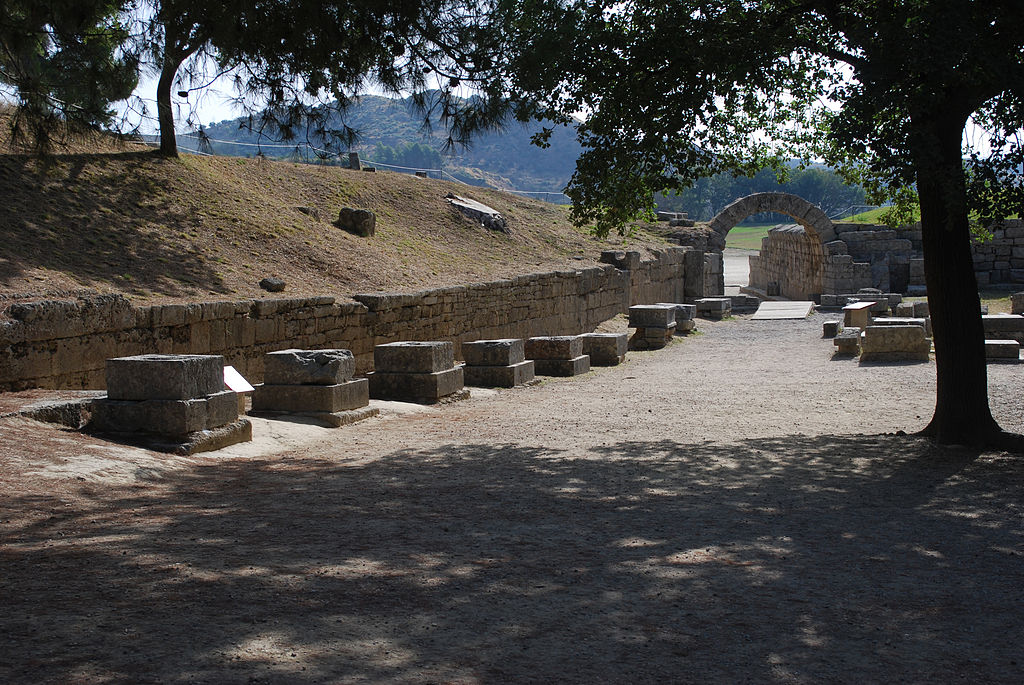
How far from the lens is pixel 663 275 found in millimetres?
27219

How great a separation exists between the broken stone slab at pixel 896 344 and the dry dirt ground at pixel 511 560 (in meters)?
7.43

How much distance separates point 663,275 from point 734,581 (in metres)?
23.0

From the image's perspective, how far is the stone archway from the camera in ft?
103

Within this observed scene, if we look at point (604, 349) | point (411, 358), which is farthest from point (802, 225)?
point (411, 358)

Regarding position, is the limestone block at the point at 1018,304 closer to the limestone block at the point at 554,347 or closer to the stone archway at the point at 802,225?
the stone archway at the point at 802,225

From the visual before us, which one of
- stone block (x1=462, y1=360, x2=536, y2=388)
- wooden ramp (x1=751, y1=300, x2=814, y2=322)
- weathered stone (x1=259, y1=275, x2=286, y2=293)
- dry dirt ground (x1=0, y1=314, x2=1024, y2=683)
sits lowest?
dry dirt ground (x1=0, y1=314, x2=1024, y2=683)

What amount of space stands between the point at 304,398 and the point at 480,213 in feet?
42.8

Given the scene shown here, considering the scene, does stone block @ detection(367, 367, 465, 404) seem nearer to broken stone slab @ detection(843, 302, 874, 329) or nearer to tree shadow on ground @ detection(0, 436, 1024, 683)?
tree shadow on ground @ detection(0, 436, 1024, 683)

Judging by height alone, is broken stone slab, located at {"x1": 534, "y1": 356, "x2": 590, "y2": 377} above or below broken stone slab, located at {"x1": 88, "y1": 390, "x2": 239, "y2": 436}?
below

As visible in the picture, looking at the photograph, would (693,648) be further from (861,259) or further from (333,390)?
(861,259)

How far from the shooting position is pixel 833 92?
7.55 meters

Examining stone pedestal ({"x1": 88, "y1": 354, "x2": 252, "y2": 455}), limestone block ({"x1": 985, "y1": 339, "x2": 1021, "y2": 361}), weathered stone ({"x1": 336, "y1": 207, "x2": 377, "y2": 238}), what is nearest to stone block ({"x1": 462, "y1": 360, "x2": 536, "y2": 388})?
weathered stone ({"x1": 336, "y1": 207, "x2": 377, "y2": 238})

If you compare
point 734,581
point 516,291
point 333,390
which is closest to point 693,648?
point 734,581

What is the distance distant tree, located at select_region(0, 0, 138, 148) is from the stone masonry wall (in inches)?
76.0
